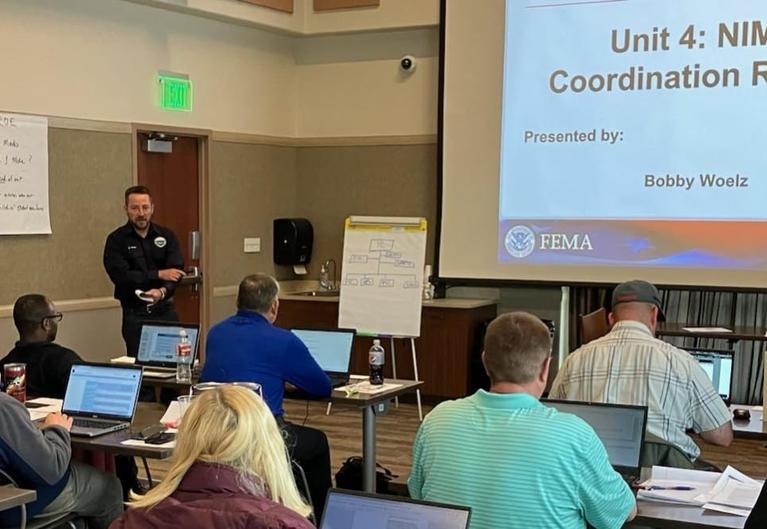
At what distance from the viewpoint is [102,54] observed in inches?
279

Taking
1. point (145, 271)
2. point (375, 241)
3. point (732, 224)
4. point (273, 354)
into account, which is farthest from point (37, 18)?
point (732, 224)

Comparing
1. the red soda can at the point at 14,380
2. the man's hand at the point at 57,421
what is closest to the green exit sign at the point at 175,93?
the red soda can at the point at 14,380

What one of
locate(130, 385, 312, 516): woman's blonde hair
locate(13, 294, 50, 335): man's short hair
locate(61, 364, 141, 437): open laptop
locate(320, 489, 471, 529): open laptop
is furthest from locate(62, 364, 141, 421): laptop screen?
locate(130, 385, 312, 516): woman's blonde hair

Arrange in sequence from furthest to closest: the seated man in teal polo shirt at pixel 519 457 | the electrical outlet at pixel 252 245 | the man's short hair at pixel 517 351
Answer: the electrical outlet at pixel 252 245 < the man's short hair at pixel 517 351 < the seated man in teal polo shirt at pixel 519 457

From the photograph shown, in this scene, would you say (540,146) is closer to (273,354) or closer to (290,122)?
(290,122)

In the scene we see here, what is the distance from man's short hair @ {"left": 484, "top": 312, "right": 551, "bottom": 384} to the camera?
2.52 m

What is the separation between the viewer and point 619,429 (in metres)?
3.11

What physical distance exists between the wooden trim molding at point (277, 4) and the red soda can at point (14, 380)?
4.82 m

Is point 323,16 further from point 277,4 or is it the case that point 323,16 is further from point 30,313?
point 30,313

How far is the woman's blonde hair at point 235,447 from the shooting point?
193 centimetres

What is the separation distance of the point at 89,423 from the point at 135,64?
413 centimetres

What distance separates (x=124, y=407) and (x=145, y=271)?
8.46 ft

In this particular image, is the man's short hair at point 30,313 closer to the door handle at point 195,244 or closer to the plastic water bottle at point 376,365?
the plastic water bottle at point 376,365

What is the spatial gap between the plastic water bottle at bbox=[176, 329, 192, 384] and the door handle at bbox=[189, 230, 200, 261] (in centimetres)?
297
